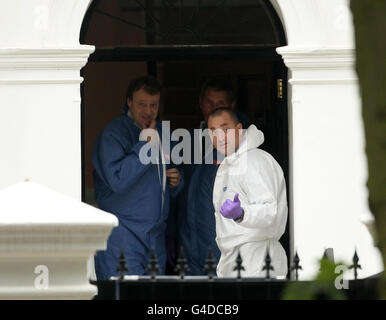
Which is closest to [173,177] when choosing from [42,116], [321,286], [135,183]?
[135,183]

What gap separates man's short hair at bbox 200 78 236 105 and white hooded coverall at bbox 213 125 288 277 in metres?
0.41

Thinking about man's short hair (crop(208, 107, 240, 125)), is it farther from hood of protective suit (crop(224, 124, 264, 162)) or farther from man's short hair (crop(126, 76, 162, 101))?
man's short hair (crop(126, 76, 162, 101))

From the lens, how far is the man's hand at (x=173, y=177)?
11.2 meters

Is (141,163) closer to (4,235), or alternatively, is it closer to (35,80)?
(35,80)

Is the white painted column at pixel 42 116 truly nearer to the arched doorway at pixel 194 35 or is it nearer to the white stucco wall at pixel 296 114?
the white stucco wall at pixel 296 114

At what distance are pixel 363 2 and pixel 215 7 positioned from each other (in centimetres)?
720

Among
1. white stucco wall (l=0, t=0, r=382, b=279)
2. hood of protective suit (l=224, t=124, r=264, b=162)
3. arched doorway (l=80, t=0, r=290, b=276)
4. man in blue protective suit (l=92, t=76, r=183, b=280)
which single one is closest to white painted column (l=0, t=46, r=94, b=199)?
white stucco wall (l=0, t=0, r=382, b=279)

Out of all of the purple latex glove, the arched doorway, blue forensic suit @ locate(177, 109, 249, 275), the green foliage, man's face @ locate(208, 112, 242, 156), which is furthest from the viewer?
blue forensic suit @ locate(177, 109, 249, 275)

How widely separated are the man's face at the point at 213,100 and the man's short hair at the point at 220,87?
0.08 ft

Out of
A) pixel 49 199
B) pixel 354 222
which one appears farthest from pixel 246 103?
pixel 49 199

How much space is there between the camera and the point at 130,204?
36.9 ft

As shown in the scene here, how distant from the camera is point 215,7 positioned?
431 inches

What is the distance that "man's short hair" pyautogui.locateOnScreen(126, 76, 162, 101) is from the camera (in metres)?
11.1

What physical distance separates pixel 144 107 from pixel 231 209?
4.18 ft
